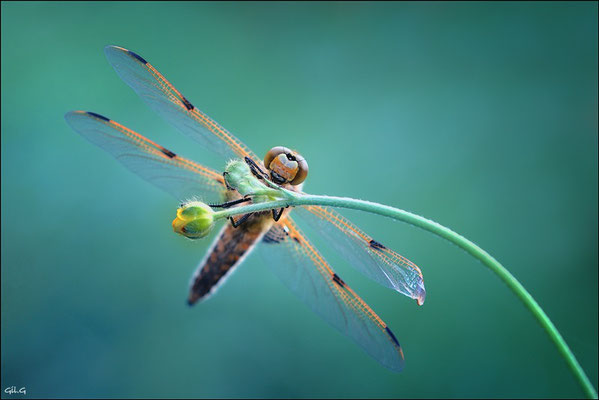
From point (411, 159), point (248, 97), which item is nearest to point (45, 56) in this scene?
point (248, 97)

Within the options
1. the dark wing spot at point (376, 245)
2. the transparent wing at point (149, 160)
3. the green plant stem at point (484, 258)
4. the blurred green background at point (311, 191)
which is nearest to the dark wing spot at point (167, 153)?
the transparent wing at point (149, 160)

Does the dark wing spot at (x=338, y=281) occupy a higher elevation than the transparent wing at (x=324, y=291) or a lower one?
higher

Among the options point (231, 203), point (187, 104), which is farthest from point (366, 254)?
point (187, 104)

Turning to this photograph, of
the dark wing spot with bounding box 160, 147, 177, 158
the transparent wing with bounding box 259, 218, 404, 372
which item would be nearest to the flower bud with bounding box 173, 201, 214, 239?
the transparent wing with bounding box 259, 218, 404, 372

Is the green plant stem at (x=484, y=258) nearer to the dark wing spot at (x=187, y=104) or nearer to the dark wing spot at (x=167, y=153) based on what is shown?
the dark wing spot at (x=187, y=104)

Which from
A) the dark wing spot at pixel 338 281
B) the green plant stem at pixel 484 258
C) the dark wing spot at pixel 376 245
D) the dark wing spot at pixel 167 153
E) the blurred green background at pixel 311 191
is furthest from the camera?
the blurred green background at pixel 311 191

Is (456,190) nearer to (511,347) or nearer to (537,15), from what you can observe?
(511,347)

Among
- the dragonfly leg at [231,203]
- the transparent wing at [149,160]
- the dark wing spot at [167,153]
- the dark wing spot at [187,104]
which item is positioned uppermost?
the dark wing spot at [187,104]

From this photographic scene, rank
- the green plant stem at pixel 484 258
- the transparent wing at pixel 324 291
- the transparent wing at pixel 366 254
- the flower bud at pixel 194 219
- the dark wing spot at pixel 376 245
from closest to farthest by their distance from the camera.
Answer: the green plant stem at pixel 484 258
the flower bud at pixel 194 219
the transparent wing at pixel 366 254
the dark wing spot at pixel 376 245
the transparent wing at pixel 324 291

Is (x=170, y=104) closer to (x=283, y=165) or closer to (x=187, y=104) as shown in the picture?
(x=187, y=104)
